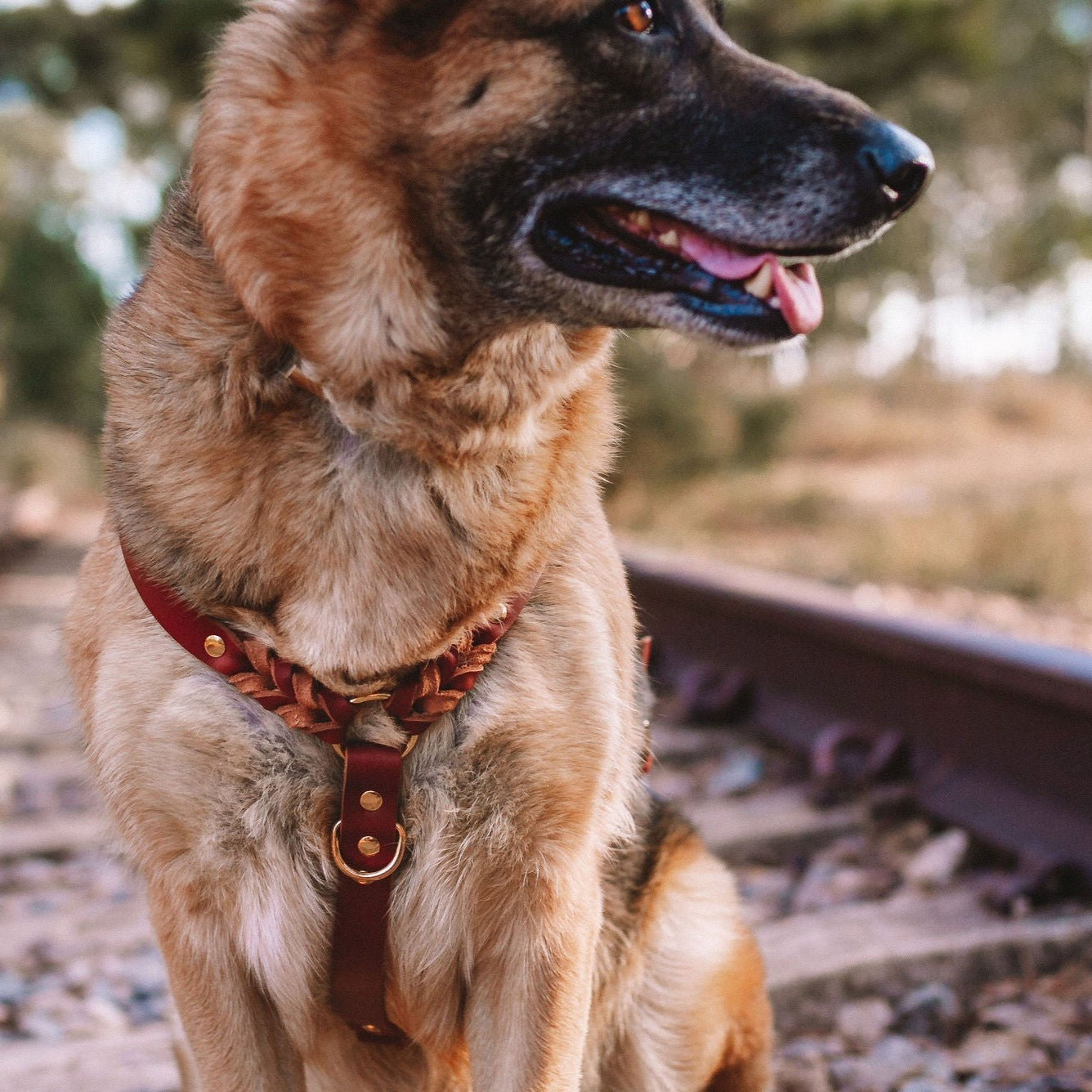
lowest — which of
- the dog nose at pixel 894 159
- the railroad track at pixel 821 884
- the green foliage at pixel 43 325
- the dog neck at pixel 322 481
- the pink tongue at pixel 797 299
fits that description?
the green foliage at pixel 43 325

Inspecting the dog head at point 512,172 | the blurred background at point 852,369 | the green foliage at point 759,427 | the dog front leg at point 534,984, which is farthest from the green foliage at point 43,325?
the dog front leg at point 534,984

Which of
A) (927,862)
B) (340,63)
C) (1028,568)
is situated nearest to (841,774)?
(927,862)

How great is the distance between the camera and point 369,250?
1898 millimetres

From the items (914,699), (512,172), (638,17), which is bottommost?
(914,699)

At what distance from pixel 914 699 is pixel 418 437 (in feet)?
7.27

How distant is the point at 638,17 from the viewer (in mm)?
1905

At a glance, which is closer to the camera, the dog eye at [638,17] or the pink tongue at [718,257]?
the dog eye at [638,17]

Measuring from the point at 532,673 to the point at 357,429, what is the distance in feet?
1.61

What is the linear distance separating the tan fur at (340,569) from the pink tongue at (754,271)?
288mm

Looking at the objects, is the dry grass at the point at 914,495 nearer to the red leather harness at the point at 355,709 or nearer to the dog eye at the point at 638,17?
the dog eye at the point at 638,17

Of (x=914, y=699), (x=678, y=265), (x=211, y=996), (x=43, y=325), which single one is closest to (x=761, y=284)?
(x=678, y=265)

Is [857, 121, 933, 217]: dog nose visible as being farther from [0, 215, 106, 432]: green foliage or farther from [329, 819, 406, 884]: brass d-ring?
[0, 215, 106, 432]: green foliage

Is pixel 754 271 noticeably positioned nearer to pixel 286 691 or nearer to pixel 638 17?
pixel 638 17

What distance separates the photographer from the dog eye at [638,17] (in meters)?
1.89
